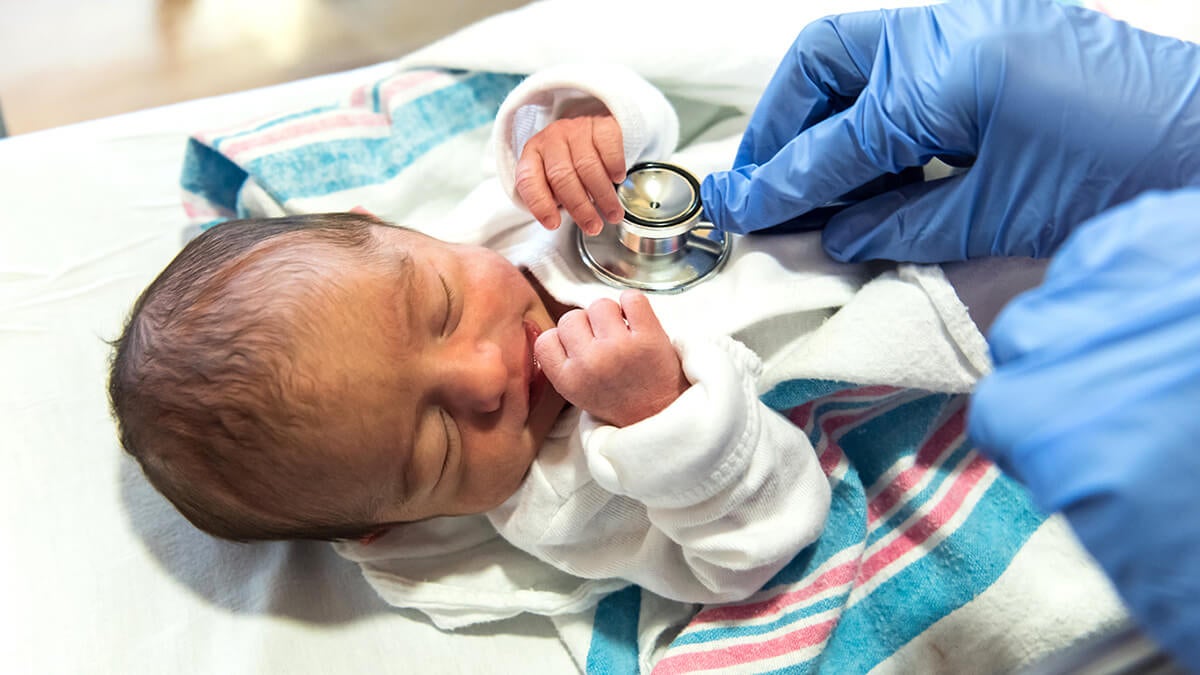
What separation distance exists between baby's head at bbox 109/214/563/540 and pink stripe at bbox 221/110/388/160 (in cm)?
25

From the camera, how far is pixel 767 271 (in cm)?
73

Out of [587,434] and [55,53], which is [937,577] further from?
[55,53]

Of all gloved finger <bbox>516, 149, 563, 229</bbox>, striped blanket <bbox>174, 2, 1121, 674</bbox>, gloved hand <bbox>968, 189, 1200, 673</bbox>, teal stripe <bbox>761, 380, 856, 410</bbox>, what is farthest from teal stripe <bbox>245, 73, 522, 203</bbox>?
gloved hand <bbox>968, 189, 1200, 673</bbox>

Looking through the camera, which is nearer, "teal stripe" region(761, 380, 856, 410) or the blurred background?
"teal stripe" region(761, 380, 856, 410)

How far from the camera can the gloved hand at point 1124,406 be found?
0.28 metres

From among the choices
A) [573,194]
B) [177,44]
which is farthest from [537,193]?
[177,44]

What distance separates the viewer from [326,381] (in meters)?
0.60

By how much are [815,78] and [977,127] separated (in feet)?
0.50

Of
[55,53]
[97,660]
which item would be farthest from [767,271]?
[55,53]

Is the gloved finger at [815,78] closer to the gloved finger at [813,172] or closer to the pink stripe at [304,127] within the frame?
the gloved finger at [813,172]

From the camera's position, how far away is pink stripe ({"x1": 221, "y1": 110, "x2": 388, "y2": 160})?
0.93 meters

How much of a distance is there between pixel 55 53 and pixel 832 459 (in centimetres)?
115

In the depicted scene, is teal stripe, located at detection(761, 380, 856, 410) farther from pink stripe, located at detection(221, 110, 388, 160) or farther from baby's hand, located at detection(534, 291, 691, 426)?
pink stripe, located at detection(221, 110, 388, 160)

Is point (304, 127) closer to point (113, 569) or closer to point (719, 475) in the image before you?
point (113, 569)
